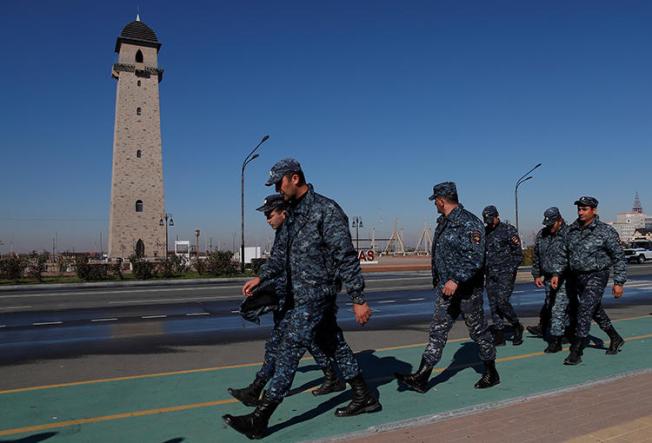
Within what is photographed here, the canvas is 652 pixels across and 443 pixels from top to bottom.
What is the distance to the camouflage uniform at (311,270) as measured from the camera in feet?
13.8

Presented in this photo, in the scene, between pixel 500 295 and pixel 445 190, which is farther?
pixel 500 295

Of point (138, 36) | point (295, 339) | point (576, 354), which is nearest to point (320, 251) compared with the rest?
point (295, 339)

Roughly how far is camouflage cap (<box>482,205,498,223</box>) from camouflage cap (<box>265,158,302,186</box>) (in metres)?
4.35

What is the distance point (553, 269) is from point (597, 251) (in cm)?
59

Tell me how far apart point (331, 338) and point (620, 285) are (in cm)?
419

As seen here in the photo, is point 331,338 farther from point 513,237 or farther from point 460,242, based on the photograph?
point 513,237

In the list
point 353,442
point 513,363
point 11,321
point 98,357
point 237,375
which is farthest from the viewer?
point 11,321

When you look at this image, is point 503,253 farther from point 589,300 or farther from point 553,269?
point 589,300

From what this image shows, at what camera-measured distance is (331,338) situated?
466 cm

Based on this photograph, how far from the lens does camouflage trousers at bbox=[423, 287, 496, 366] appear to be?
5.29 metres

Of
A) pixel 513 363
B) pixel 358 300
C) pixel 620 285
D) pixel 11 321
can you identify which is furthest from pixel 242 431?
pixel 11 321

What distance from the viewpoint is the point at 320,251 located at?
4340 millimetres

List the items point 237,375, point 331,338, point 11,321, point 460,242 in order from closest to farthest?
point 331,338 → point 460,242 → point 237,375 → point 11,321

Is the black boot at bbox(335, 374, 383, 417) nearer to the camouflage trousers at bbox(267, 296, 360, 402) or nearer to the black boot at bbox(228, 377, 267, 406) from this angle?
the camouflage trousers at bbox(267, 296, 360, 402)
